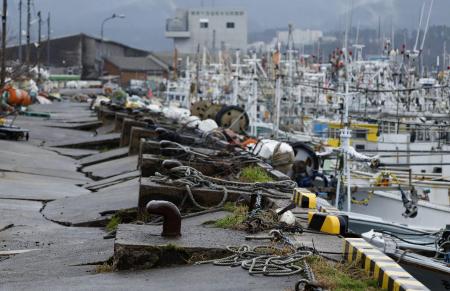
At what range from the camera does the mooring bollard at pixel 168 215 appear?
9.46m

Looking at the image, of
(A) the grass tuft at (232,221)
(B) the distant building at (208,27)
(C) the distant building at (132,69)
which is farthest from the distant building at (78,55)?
(A) the grass tuft at (232,221)

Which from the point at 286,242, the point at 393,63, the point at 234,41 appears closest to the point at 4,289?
the point at 286,242

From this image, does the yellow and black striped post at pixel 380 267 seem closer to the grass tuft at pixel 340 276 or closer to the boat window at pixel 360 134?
the grass tuft at pixel 340 276

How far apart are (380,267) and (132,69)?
10982 cm

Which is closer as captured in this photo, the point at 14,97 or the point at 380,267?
the point at 380,267

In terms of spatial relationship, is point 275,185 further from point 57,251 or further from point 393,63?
point 393,63

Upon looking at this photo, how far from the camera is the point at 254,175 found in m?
15.5

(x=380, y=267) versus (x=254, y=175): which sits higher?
(x=380, y=267)

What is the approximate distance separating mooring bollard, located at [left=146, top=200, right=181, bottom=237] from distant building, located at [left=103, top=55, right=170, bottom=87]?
343ft

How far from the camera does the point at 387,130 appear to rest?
38969 mm

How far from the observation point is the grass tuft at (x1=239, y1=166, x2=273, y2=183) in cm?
1524

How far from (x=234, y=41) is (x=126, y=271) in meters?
149

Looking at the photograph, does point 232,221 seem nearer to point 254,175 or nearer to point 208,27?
point 254,175

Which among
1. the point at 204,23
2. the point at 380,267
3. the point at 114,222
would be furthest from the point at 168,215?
the point at 204,23
